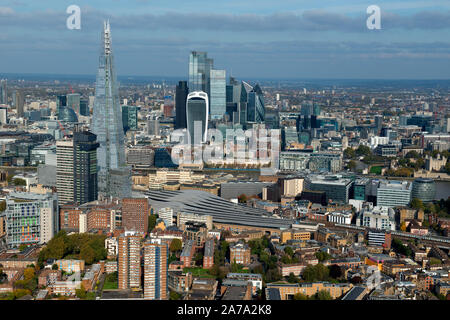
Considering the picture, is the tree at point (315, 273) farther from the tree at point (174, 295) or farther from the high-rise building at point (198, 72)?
the high-rise building at point (198, 72)

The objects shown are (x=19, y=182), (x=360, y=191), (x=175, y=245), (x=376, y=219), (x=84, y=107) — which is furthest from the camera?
(x=84, y=107)

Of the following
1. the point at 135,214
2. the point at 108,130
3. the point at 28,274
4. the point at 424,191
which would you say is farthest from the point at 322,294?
the point at 108,130

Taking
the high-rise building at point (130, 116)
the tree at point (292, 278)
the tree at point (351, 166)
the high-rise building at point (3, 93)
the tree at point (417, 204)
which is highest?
the high-rise building at point (3, 93)

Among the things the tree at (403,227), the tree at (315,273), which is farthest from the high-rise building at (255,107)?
the tree at (315,273)

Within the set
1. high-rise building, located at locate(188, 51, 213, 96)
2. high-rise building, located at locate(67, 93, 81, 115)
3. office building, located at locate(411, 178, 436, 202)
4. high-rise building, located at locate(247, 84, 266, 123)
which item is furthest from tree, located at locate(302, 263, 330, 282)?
high-rise building, located at locate(67, 93, 81, 115)

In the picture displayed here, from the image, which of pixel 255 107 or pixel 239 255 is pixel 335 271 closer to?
pixel 239 255

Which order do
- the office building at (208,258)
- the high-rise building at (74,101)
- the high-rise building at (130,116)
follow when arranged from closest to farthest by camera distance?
the office building at (208,258) < the high-rise building at (130,116) < the high-rise building at (74,101)

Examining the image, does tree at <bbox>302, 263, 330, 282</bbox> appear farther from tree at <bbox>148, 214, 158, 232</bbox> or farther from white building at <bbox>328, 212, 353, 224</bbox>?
white building at <bbox>328, 212, 353, 224</bbox>
